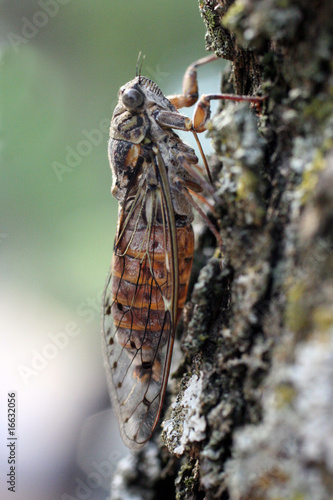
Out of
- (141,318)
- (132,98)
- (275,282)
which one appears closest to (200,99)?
(132,98)

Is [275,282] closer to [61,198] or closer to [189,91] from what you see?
[189,91]

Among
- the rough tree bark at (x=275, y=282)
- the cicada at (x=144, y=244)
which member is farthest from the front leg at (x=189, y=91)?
the rough tree bark at (x=275, y=282)

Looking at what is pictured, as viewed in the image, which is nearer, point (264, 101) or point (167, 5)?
point (264, 101)

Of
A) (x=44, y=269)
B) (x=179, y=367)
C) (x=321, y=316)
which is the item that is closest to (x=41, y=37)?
(x=44, y=269)

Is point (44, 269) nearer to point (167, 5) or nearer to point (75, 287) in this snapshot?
point (75, 287)

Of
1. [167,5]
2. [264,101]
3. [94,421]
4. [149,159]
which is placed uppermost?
[167,5]

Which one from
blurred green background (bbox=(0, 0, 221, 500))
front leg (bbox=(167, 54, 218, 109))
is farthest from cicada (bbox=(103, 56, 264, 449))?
blurred green background (bbox=(0, 0, 221, 500))
